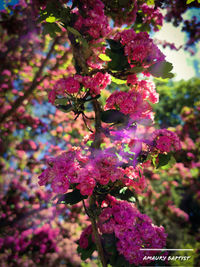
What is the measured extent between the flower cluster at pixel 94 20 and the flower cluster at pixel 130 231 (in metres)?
1.41

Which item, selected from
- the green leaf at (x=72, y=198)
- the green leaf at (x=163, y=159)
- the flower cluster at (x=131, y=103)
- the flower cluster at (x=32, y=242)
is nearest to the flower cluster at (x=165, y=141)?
the green leaf at (x=163, y=159)

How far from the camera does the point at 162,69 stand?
59.4 inches

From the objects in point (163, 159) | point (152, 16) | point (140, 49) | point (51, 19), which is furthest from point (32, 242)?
point (152, 16)

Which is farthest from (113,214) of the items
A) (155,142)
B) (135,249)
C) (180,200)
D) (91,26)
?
(180,200)

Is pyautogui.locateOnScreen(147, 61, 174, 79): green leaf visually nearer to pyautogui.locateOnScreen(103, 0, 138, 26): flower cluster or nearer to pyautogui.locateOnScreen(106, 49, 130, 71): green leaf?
pyautogui.locateOnScreen(106, 49, 130, 71): green leaf

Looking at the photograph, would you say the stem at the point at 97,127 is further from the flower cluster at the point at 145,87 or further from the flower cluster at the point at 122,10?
the flower cluster at the point at 122,10

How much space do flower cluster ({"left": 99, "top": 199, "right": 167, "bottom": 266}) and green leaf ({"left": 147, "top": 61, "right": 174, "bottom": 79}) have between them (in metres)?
1.09

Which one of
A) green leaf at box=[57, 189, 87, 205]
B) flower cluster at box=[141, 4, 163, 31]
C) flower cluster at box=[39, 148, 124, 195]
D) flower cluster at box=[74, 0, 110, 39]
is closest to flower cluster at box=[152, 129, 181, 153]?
flower cluster at box=[39, 148, 124, 195]

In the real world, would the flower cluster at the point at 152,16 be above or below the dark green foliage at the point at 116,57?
above

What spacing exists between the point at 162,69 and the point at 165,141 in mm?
569

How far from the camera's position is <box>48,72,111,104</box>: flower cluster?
1538 millimetres

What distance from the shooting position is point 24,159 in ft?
19.5

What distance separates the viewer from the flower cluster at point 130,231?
4.26 ft

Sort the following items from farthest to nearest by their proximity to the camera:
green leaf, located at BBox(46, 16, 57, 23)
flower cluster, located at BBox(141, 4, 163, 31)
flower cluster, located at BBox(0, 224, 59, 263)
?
flower cluster, located at BBox(0, 224, 59, 263), flower cluster, located at BBox(141, 4, 163, 31), green leaf, located at BBox(46, 16, 57, 23)
